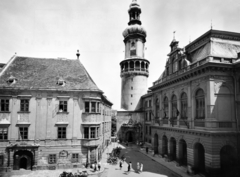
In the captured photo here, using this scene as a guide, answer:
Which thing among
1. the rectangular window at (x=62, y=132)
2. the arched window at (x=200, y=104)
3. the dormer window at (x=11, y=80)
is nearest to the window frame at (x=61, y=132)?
the rectangular window at (x=62, y=132)

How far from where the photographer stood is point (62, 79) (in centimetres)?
2912

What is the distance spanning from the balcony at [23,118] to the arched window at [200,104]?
24.2 metres

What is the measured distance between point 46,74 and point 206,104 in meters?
24.6

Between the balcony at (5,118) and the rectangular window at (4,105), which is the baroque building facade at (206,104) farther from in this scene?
the rectangular window at (4,105)

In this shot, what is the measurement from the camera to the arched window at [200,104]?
2433 centimetres

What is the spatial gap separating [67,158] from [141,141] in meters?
30.2

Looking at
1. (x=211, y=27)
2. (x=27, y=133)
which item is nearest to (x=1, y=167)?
(x=27, y=133)

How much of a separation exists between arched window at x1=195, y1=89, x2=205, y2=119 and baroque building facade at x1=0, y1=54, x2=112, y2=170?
48.8 ft

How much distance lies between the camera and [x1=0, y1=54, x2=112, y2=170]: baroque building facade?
26078 millimetres

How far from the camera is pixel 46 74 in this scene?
30.3 meters

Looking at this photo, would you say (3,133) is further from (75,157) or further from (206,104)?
(206,104)

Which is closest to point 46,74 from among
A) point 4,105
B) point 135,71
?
point 4,105

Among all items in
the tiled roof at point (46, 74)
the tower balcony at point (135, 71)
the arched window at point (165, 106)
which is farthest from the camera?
the tower balcony at point (135, 71)

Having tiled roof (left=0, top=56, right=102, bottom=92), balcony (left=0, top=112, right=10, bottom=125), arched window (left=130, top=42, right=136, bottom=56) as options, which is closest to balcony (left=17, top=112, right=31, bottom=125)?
balcony (left=0, top=112, right=10, bottom=125)
